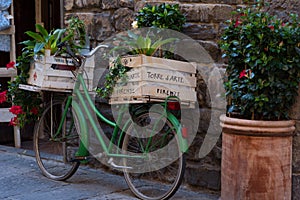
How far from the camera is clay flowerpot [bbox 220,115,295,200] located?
336 cm

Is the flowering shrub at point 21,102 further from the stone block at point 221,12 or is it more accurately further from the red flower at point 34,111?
the stone block at point 221,12

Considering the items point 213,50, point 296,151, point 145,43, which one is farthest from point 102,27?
point 296,151

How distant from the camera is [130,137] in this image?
4191 mm

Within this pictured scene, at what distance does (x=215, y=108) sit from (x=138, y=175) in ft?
3.26

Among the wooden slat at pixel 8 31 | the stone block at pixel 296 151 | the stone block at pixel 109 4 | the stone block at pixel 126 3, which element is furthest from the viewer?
the wooden slat at pixel 8 31

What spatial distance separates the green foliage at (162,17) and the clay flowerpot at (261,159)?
3.55 ft

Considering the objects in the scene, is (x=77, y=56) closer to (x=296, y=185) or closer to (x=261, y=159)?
(x=261, y=159)

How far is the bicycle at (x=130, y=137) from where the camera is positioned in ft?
13.0

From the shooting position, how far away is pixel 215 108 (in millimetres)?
4168

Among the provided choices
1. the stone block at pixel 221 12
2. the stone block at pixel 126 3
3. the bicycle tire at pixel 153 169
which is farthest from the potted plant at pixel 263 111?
the stone block at pixel 126 3

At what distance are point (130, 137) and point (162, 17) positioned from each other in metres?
1.01

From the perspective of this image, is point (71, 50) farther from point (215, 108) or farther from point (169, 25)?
point (215, 108)

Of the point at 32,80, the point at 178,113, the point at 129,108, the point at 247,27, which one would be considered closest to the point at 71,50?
the point at 32,80

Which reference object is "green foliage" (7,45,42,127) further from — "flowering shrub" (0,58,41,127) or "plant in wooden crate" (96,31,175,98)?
"plant in wooden crate" (96,31,175,98)
